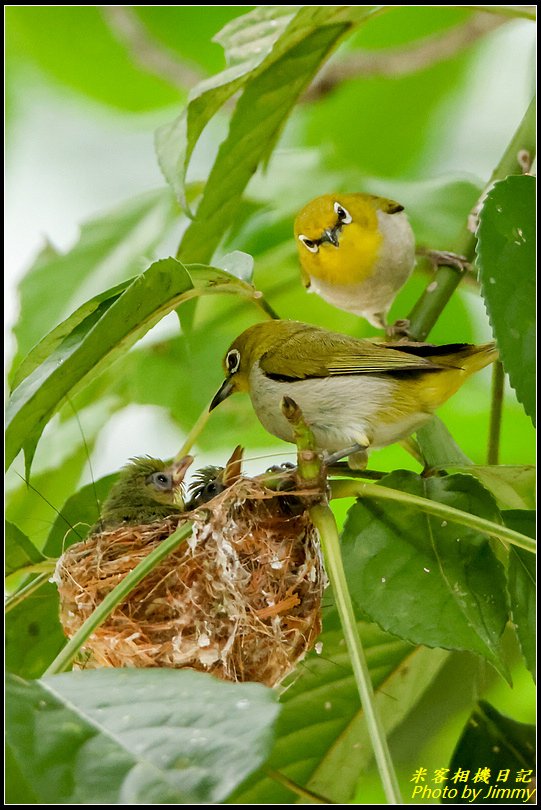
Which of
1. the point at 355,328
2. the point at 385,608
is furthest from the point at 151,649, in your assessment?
the point at 355,328

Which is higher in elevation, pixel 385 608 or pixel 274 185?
pixel 274 185

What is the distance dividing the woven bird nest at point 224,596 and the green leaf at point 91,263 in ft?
2.36

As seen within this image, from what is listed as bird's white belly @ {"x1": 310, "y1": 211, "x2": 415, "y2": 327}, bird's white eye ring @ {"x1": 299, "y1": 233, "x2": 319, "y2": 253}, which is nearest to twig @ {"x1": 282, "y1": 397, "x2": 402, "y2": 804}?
bird's white belly @ {"x1": 310, "y1": 211, "x2": 415, "y2": 327}

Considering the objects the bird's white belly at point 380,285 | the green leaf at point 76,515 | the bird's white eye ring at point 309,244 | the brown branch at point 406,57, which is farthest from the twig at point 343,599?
the brown branch at point 406,57

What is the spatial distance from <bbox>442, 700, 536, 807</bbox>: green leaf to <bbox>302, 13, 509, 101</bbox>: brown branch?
7.32 feet

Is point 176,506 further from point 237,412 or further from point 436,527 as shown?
point 436,527

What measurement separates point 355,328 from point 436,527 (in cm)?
160

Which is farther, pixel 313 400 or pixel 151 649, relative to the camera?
pixel 313 400

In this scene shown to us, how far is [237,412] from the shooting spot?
2838 mm

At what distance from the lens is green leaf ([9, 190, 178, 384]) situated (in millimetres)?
2504

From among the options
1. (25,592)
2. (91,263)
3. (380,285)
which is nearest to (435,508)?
(25,592)

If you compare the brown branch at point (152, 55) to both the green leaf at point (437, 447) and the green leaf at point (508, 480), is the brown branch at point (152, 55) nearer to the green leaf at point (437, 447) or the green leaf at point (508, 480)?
the green leaf at point (437, 447)

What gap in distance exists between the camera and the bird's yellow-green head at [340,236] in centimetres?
326

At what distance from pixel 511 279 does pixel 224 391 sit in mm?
1216
